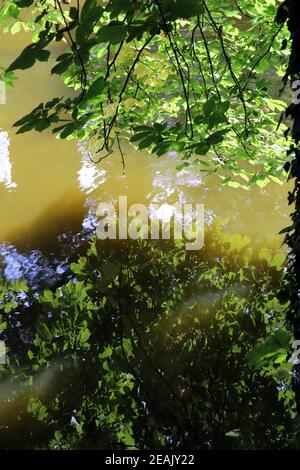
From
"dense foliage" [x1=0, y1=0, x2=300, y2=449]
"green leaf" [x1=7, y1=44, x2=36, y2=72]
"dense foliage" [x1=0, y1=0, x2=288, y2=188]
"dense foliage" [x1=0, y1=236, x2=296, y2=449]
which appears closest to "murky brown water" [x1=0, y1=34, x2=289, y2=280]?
"dense foliage" [x1=0, y1=236, x2=296, y2=449]

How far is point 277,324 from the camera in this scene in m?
4.24

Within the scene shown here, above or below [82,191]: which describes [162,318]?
below

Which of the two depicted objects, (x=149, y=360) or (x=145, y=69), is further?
(x=149, y=360)

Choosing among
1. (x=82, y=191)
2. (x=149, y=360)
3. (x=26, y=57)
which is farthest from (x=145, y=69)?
(x=82, y=191)

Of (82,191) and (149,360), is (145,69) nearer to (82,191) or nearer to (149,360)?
(149,360)

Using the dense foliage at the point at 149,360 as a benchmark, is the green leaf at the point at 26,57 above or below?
above

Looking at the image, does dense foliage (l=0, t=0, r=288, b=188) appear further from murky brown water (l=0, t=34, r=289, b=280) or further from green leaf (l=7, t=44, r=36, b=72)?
murky brown water (l=0, t=34, r=289, b=280)

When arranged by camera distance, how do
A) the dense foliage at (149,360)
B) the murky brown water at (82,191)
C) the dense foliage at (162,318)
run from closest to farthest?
the dense foliage at (162,318)
the dense foliage at (149,360)
the murky brown water at (82,191)

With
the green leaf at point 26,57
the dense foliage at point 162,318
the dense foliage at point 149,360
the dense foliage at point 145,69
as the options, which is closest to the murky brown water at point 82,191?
the dense foliage at point 149,360

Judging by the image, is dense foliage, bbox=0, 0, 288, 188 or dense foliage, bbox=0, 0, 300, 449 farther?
dense foliage, bbox=0, 0, 300, 449

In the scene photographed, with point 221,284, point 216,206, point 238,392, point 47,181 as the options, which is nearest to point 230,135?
point 221,284

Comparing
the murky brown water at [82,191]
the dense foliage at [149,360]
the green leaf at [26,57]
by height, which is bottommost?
the dense foliage at [149,360]

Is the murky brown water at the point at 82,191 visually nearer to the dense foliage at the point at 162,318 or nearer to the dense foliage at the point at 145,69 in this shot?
the dense foliage at the point at 162,318

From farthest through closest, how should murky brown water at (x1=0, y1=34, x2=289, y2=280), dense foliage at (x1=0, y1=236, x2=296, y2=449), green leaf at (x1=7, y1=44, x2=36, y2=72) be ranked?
murky brown water at (x1=0, y1=34, x2=289, y2=280) → dense foliage at (x1=0, y1=236, x2=296, y2=449) → green leaf at (x1=7, y1=44, x2=36, y2=72)
